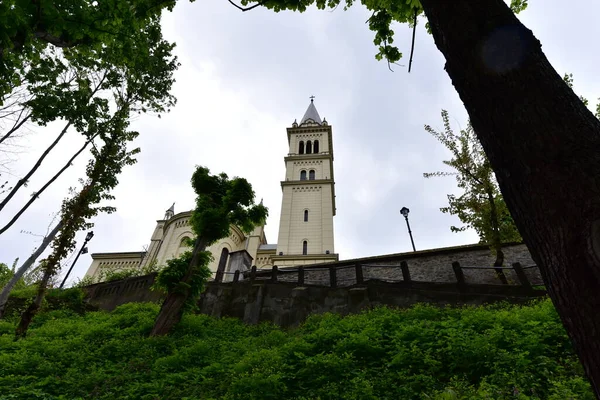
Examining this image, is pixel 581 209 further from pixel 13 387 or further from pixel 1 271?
pixel 1 271

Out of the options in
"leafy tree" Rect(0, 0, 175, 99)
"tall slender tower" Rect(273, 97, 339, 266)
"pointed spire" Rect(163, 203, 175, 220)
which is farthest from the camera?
"pointed spire" Rect(163, 203, 175, 220)

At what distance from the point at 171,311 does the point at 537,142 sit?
40.1 ft

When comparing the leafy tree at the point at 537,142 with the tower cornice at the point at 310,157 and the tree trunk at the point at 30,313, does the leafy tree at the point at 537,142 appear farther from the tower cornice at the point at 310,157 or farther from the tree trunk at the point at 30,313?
the tower cornice at the point at 310,157

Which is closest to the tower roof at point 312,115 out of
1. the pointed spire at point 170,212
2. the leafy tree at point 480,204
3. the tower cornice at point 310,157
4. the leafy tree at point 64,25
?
the tower cornice at point 310,157

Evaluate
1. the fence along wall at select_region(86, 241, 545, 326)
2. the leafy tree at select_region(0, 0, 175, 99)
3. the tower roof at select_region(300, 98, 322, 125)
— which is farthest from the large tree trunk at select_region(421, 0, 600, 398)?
the tower roof at select_region(300, 98, 322, 125)

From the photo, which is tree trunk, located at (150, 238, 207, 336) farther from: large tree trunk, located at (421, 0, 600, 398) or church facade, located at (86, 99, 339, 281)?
church facade, located at (86, 99, 339, 281)

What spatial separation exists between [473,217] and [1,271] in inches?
1468

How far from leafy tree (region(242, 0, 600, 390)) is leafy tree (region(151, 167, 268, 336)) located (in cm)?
1157

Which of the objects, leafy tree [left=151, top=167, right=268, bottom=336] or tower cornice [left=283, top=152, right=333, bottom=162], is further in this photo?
tower cornice [left=283, top=152, right=333, bottom=162]

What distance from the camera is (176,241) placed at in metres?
30.9

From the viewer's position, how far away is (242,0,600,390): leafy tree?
4.41ft

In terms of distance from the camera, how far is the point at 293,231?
33281 millimetres

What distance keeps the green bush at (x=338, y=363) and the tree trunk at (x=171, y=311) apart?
56cm

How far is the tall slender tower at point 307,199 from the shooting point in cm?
3145
